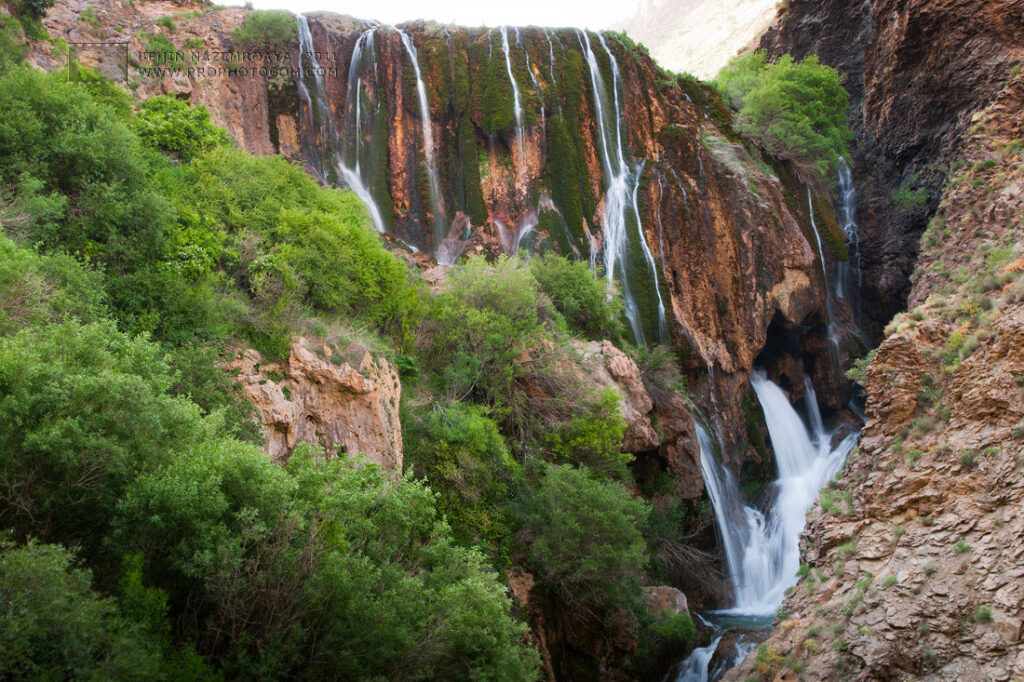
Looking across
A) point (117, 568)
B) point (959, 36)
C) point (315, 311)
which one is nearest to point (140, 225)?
point (315, 311)

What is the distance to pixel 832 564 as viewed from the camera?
44.2 ft

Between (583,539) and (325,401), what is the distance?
7.02 metres

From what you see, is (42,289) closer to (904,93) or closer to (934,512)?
(934,512)

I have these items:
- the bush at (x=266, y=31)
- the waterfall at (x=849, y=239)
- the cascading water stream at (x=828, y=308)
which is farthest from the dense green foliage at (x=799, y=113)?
the bush at (x=266, y=31)

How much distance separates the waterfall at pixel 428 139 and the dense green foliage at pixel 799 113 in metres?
18.3

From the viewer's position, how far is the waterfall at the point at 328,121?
28.0 m

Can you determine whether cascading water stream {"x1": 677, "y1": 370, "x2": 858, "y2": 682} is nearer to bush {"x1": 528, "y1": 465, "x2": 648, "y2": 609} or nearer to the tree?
bush {"x1": 528, "y1": 465, "x2": 648, "y2": 609}

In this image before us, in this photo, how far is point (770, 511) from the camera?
2661 centimetres

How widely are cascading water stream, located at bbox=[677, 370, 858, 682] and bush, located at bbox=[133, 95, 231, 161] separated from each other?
2045cm

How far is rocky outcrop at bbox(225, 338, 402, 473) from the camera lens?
39.7 ft

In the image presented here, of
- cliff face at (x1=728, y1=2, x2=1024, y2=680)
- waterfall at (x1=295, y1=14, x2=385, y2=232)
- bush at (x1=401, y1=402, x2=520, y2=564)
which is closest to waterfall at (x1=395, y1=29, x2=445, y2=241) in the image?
waterfall at (x1=295, y1=14, x2=385, y2=232)

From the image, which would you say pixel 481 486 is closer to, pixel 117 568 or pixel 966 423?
pixel 117 568

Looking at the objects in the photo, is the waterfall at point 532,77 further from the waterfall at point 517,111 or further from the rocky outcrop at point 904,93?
the rocky outcrop at point 904,93

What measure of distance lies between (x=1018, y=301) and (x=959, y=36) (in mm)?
20540
